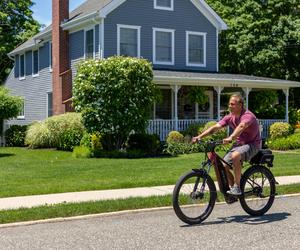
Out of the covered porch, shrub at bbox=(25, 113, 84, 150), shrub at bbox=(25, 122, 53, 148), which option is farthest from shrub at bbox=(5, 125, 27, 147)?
the covered porch

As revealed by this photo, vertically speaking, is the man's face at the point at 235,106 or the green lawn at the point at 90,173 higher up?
the man's face at the point at 235,106

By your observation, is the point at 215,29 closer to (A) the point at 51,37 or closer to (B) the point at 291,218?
(A) the point at 51,37

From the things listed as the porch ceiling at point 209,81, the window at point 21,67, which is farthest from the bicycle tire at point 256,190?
the window at point 21,67

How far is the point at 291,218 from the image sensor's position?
8.52 metres

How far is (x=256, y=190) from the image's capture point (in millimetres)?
8758

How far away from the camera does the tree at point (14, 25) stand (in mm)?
42531

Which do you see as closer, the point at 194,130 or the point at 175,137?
the point at 175,137

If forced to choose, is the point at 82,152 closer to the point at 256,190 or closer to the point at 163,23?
the point at 163,23

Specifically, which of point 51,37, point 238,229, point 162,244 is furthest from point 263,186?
point 51,37

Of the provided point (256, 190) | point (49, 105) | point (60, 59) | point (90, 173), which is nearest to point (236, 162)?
point (256, 190)

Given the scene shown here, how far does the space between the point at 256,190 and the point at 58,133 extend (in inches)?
638

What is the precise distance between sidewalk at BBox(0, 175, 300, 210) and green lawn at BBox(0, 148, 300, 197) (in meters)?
0.44

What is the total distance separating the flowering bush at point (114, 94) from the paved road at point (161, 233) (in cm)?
1132

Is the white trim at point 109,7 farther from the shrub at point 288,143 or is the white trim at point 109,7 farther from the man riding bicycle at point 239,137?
the man riding bicycle at point 239,137
